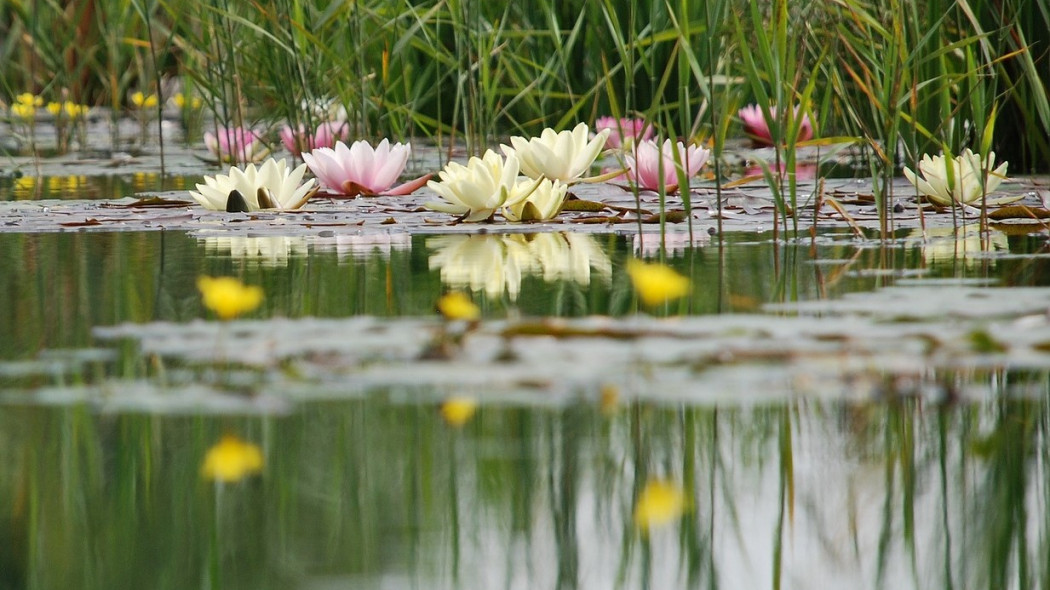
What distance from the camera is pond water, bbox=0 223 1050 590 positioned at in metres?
0.85

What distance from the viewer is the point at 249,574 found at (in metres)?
0.82

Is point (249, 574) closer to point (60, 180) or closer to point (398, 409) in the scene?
point (398, 409)

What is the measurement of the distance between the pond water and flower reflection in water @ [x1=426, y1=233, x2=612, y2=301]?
0.13 meters

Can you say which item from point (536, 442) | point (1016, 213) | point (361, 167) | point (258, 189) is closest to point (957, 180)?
point (1016, 213)

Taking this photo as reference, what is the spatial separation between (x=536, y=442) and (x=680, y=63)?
1.27 meters

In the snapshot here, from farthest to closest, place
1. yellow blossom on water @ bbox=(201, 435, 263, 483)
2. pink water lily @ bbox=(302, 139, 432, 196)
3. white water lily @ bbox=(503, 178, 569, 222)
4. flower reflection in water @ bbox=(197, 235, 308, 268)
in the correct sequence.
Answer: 1. pink water lily @ bbox=(302, 139, 432, 196)
2. white water lily @ bbox=(503, 178, 569, 222)
3. flower reflection in water @ bbox=(197, 235, 308, 268)
4. yellow blossom on water @ bbox=(201, 435, 263, 483)

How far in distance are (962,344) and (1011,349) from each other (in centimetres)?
4

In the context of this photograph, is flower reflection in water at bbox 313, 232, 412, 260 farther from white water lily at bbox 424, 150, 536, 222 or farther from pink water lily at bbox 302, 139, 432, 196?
pink water lily at bbox 302, 139, 432, 196

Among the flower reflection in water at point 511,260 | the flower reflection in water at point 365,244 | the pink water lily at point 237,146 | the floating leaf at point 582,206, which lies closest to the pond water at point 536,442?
the flower reflection in water at point 511,260

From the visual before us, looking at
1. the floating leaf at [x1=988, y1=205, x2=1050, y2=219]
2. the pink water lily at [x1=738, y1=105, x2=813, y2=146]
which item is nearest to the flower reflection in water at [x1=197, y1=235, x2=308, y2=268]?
the floating leaf at [x1=988, y1=205, x2=1050, y2=219]

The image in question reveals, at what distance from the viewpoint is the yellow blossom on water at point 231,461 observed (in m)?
0.98

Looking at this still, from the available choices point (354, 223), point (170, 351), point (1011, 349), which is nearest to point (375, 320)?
point (170, 351)

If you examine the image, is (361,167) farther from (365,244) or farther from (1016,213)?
(1016,213)

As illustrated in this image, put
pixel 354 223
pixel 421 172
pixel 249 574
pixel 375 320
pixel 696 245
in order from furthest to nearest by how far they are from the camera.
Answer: pixel 421 172 < pixel 354 223 < pixel 696 245 < pixel 375 320 < pixel 249 574
